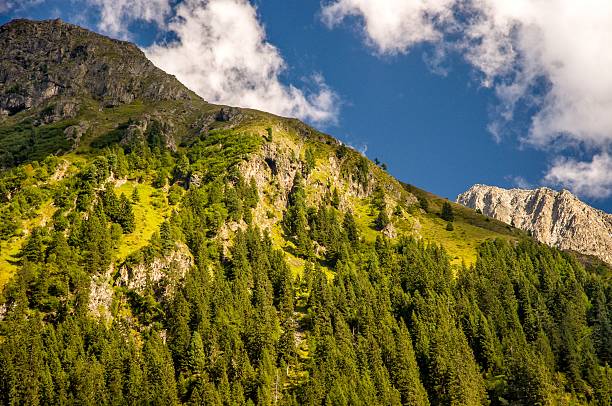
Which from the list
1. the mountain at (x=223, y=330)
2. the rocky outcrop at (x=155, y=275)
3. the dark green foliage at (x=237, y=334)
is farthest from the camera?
the rocky outcrop at (x=155, y=275)

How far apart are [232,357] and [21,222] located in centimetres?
8503

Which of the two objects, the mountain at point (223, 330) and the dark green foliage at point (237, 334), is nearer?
the dark green foliage at point (237, 334)

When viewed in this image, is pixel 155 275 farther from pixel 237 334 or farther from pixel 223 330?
pixel 237 334

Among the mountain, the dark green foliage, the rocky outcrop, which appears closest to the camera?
the dark green foliage

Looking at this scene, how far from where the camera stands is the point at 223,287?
172m

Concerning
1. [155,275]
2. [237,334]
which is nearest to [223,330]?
[237,334]

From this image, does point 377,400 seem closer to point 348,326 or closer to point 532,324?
point 348,326

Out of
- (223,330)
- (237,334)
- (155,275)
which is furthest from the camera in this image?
(155,275)

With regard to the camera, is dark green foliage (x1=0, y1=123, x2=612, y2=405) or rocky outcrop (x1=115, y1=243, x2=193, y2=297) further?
rocky outcrop (x1=115, y1=243, x2=193, y2=297)

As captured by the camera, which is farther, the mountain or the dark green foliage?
the mountain

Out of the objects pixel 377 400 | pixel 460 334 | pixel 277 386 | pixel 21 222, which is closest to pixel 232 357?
pixel 277 386

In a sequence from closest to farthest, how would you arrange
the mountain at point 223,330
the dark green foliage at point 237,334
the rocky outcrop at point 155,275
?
the dark green foliage at point 237,334 → the mountain at point 223,330 → the rocky outcrop at point 155,275

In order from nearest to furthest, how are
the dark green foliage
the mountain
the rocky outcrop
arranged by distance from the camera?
the dark green foliage, the mountain, the rocky outcrop

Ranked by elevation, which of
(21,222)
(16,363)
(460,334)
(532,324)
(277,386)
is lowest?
(16,363)
